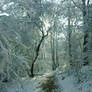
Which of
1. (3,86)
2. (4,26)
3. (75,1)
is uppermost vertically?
(75,1)

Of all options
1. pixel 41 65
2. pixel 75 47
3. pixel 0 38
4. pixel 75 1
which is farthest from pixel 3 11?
pixel 41 65

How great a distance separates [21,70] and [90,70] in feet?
14.4

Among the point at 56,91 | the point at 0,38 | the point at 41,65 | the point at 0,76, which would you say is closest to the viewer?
the point at 0,38

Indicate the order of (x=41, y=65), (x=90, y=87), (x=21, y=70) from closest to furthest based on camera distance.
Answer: (x=21, y=70) < (x=90, y=87) < (x=41, y=65)

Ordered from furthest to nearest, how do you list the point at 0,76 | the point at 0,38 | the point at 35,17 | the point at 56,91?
the point at 35,17 → the point at 56,91 → the point at 0,76 → the point at 0,38

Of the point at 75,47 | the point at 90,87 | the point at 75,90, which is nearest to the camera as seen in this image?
the point at 90,87

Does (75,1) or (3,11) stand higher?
(75,1)

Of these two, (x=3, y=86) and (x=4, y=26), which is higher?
(x=4, y=26)

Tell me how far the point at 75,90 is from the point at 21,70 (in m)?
3.72

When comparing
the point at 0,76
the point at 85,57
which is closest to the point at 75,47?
the point at 85,57

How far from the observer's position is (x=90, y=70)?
7.65 meters

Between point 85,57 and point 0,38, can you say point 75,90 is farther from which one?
point 0,38

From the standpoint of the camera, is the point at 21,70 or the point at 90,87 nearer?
the point at 21,70

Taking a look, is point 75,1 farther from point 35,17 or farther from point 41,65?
point 41,65
